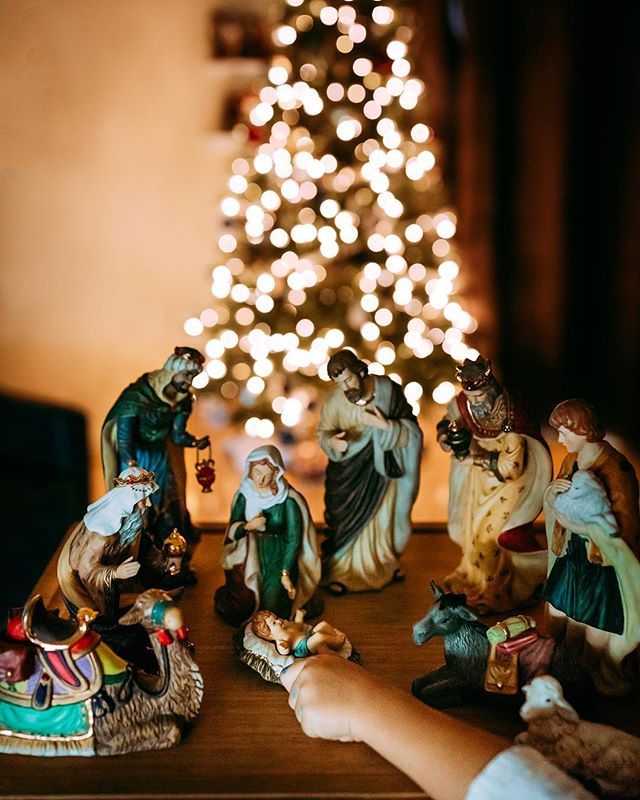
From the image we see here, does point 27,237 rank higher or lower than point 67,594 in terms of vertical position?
higher

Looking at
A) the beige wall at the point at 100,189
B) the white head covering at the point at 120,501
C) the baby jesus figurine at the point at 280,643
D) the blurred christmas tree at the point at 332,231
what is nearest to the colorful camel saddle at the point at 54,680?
the white head covering at the point at 120,501

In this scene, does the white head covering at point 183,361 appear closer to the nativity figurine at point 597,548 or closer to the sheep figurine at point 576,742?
the nativity figurine at point 597,548

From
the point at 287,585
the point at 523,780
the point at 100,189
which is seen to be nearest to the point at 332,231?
the point at 100,189

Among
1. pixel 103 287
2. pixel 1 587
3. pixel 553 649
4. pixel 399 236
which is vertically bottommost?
pixel 1 587

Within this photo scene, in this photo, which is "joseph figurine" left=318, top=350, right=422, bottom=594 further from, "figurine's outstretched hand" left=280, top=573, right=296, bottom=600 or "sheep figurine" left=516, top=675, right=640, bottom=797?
"sheep figurine" left=516, top=675, right=640, bottom=797

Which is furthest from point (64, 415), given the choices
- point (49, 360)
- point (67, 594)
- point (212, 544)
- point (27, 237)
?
point (67, 594)

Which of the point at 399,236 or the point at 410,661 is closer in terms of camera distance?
the point at 410,661

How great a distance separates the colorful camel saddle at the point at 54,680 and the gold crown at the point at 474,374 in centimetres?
123

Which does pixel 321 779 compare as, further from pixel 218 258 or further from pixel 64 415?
pixel 218 258

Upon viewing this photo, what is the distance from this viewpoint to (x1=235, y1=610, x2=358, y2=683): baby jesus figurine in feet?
7.91

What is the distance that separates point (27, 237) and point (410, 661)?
12.0ft

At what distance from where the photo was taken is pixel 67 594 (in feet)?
7.70

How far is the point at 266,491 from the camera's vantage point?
2.65m

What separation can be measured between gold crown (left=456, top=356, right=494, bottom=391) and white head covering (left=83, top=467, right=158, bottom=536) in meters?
0.94
